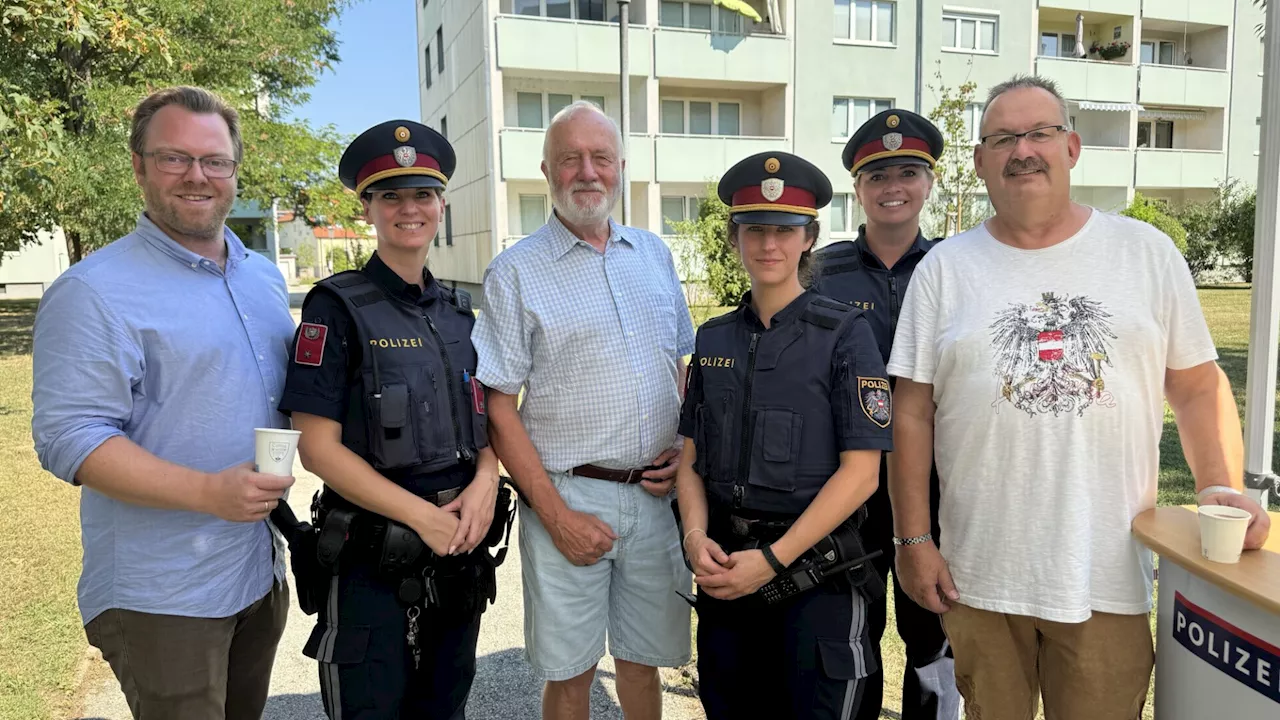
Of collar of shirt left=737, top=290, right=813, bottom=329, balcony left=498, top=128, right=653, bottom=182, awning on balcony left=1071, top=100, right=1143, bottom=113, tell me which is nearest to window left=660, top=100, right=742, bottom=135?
balcony left=498, top=128, right=653, bottom=182

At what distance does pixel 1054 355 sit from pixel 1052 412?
0.50 ft

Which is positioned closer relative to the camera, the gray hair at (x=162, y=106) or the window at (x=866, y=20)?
the gray hair at (x=162, y=106)

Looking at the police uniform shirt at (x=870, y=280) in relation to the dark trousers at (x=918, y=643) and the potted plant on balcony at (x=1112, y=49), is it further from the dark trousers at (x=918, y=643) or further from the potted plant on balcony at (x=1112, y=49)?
the potted plant on balcony at (x=1112, y=49)

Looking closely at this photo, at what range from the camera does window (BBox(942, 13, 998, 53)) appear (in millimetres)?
24188

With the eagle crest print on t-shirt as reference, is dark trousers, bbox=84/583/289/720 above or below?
below

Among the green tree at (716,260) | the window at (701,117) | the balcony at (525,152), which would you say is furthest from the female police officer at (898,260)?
the window at (701,117)

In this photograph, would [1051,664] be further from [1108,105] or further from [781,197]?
[1108,105]

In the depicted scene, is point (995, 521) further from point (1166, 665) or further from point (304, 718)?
point (304, 718)

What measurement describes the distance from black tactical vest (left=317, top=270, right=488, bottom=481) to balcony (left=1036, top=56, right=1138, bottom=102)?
1071 inches

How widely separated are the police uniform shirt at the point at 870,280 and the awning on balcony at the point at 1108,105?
26969 mm

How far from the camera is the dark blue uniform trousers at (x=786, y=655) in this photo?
2.40 metres

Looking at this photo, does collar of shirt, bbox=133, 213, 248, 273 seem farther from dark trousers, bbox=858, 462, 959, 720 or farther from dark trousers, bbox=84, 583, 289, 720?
dark trousers, bbox=858, 462, 959, 720

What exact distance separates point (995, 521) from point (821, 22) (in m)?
23.1

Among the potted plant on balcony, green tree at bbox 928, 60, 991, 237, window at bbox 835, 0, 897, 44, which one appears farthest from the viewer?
the potted plant on balcony
